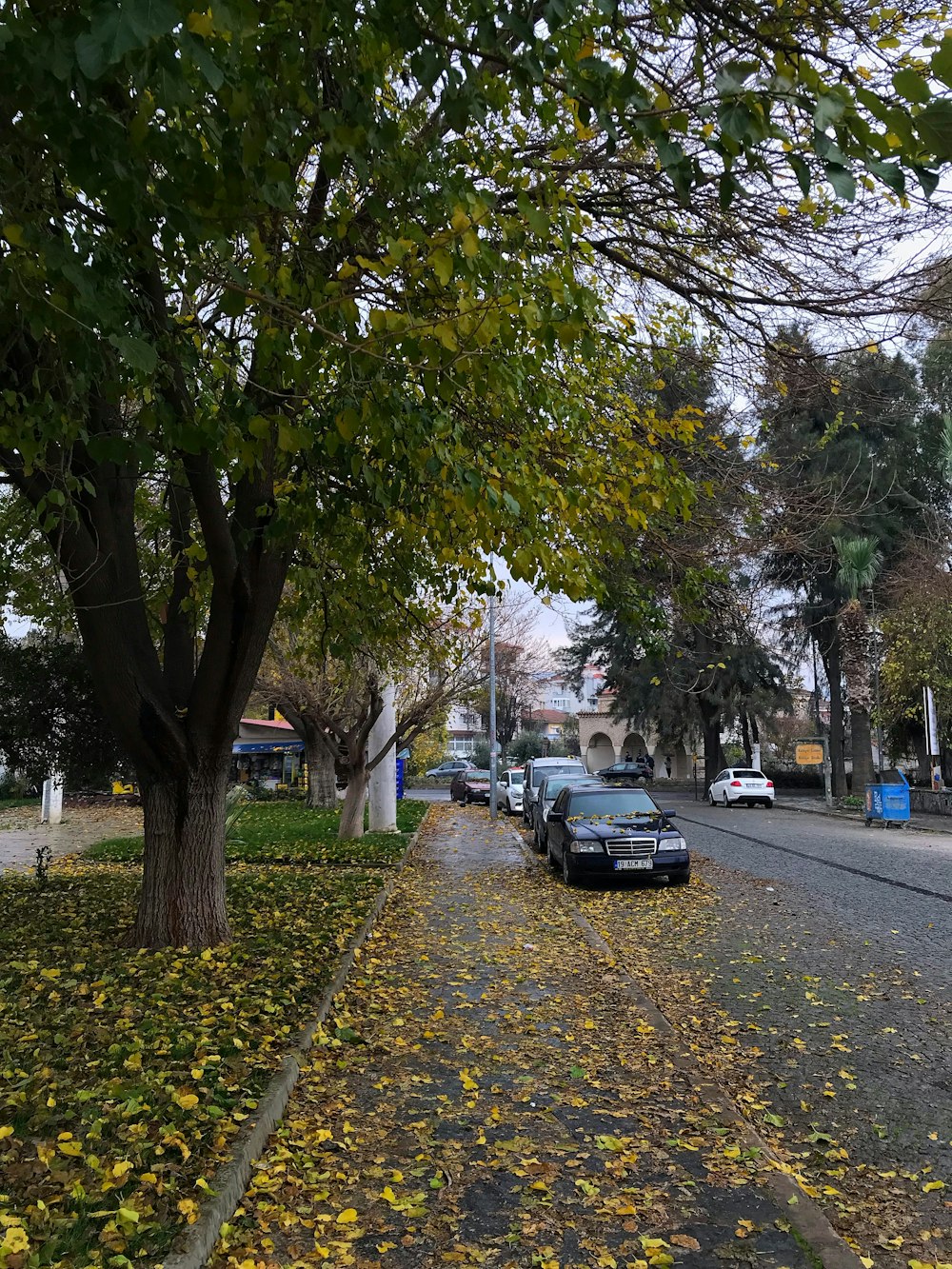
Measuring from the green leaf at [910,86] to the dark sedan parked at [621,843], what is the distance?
12167 mm

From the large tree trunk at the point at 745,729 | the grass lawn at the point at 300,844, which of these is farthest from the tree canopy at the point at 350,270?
the large tree trunk at the point at 745,729

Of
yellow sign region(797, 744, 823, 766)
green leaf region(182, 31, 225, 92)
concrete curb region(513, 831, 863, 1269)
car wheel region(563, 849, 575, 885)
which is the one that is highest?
green leaf region(182, 31, 225, 92)

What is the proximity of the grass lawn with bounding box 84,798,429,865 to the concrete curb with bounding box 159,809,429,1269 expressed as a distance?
9.44 m

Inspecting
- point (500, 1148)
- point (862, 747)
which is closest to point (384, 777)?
point (500, 1148)

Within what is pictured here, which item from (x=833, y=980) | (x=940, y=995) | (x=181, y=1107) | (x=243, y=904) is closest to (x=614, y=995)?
(x=833, y=980)

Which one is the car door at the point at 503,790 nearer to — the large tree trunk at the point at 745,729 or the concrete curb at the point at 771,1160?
the large tree trunk at the point at 745,729

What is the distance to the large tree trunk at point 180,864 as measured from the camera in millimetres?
8258

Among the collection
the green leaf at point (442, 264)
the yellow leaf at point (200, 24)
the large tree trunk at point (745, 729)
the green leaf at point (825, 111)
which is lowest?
the large tree trunk at point (745, 729)

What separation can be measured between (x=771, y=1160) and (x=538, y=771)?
2586cm

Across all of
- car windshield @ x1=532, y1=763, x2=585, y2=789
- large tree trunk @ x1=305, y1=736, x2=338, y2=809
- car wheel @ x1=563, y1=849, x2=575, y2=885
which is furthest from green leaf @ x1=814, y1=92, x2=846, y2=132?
large tree trunk @ x1=305, y1=736, x2=338, y2=809

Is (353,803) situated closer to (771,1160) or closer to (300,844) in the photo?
(300,844)

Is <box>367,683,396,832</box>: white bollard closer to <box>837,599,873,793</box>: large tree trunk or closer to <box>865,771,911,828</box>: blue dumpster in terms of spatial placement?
<box>865,771,911,828</box>: blue dumpster

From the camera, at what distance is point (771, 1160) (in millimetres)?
4531

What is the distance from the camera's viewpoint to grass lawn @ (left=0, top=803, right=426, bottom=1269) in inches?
141
